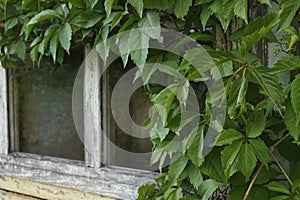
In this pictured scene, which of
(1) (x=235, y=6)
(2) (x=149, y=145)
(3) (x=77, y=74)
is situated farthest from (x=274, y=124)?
(3) (x=77, y=74)

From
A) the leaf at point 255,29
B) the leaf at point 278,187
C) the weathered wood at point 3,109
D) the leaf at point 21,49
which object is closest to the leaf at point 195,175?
the leaf at point 278,187

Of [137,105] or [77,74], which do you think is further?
[77,74]

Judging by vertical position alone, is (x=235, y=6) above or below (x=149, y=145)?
above

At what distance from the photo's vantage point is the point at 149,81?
4.07 ft

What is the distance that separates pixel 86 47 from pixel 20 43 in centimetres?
30

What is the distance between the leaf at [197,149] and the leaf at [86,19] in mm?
564

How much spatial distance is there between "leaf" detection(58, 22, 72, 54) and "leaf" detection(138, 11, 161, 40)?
337 millimetres

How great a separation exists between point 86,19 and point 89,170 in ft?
2.27

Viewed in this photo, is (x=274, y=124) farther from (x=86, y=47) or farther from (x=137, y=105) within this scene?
(x=86, y=47)

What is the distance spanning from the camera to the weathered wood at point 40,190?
1.67 metres

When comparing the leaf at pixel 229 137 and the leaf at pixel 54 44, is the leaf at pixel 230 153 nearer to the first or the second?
the leaf at pixel 229 137

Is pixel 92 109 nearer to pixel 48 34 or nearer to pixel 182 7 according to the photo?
pixel 48 34

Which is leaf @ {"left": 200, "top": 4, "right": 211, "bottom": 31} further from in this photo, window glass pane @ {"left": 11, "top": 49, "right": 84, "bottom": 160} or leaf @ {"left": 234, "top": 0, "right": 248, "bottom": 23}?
window glass pane @ {"left": 11, "top": 49, "right": 84, "bottom": 160}

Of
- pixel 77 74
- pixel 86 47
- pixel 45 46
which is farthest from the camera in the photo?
pixel 77 74
